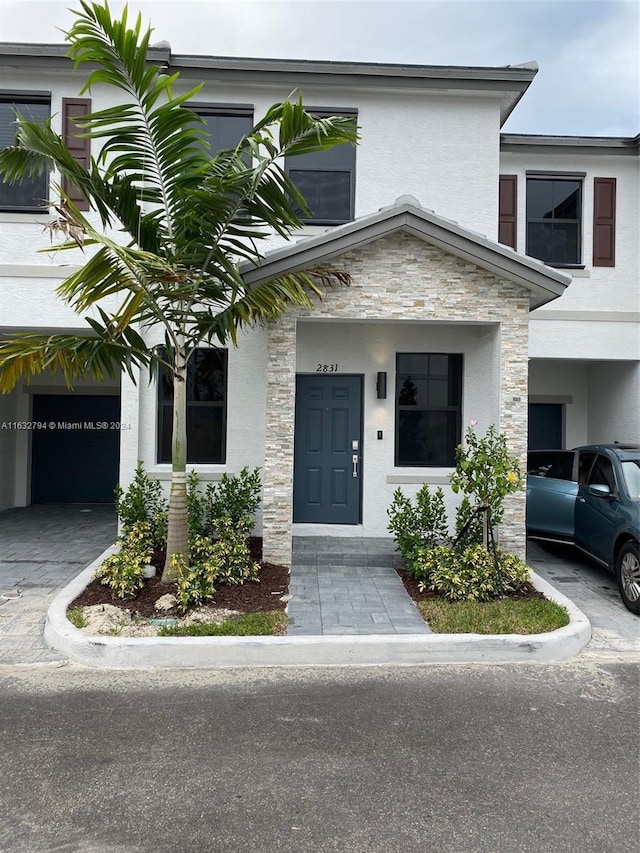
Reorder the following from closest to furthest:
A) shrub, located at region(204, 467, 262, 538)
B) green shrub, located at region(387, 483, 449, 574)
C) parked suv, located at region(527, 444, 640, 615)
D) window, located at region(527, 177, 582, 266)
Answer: parked suv, located at region(527, 444, 640, 615), green shrub, located at region(387, 483, 449, 574), shrub, located at region(204, 467, 262, 538), window, located at region(527, 177, 582, 266)

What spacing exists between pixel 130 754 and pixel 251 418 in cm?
538

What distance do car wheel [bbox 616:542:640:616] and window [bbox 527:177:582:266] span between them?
5968mm

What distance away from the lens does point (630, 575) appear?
6.03 meters

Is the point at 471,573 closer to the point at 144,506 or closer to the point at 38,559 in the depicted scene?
the point at 144,506

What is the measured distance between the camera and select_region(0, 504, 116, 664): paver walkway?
5172mm

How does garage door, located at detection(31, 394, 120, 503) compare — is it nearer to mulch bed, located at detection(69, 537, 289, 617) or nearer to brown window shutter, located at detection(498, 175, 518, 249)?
mulch bed, located at detection(69, 537, 289, 617)

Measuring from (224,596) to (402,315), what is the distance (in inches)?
157

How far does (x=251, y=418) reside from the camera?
8.38 meters

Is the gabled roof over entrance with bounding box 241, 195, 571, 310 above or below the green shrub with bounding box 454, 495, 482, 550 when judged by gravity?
above

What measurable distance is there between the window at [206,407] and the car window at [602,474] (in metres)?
5.21

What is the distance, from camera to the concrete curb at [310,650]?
15.3 ft

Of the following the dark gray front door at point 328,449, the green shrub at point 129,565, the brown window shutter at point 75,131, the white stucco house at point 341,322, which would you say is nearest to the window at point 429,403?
the white stucco house at point 341,322

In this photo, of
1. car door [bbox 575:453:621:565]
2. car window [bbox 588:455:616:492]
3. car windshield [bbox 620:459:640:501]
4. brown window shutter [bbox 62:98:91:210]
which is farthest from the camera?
brown window shutter [bbox 62:98:91:210]

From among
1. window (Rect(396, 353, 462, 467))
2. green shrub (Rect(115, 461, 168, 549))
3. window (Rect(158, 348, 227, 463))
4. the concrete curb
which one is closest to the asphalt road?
the concrete curb
